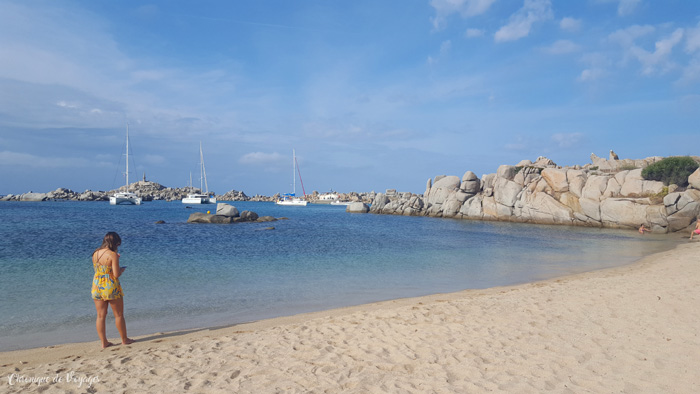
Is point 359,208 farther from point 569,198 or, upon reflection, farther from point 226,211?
point 569,198

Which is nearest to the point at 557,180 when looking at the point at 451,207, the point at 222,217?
the point at 451,207

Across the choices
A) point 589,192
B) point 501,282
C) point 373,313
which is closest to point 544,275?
point 501,282

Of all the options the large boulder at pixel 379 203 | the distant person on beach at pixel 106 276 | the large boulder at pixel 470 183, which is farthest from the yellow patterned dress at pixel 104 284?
the large boulder at pixel 379 203

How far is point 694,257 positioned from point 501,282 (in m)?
11.3

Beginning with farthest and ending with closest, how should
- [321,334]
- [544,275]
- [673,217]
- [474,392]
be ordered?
1. [673,217]
2. [544,275]
3. [321,334]
4. [474,392]

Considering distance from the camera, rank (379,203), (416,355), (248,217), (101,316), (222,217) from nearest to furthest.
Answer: (416,355) → (101,316) → (222,217) → (248,217) → (379,203)

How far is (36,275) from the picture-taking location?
15.4m

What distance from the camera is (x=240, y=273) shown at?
669 inches

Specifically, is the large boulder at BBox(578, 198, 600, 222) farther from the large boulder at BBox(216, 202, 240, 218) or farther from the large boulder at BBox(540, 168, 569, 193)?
the large boulder at BBox(216, 202, 240, 218)

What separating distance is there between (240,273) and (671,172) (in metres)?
48.7

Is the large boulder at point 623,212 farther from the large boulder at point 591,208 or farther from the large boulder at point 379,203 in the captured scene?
the large boulder at point 379,203

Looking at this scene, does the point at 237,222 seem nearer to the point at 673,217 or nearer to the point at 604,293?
the point at 604,293

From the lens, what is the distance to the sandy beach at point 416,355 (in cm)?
543

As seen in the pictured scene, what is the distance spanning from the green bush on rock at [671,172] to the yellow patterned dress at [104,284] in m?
52.0
